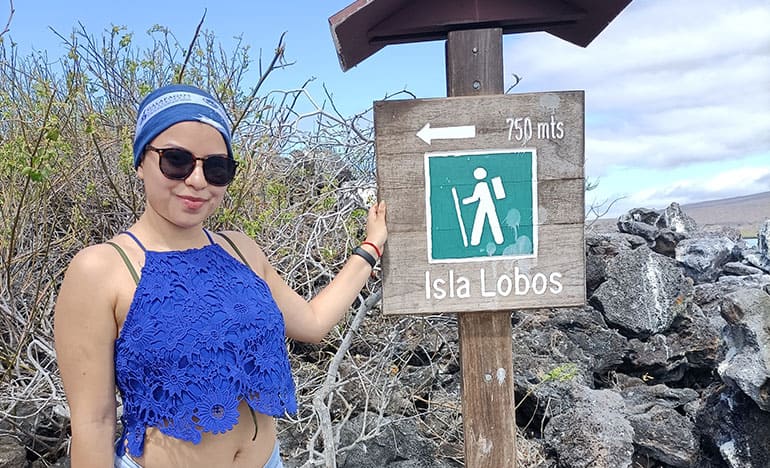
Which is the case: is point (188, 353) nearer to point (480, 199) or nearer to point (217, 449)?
point (217, 449)

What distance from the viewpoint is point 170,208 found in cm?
202

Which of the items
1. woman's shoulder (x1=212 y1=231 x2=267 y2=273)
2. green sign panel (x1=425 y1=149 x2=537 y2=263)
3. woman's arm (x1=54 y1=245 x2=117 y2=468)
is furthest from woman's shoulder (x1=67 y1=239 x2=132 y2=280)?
green sign panel (x1=425 y1=149 x2=537 y2=263)

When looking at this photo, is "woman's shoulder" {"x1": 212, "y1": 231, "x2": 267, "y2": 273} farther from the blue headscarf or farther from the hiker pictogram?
the hiker pictogram

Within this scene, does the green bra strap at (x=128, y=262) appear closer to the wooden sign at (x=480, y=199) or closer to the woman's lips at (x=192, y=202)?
the woman's lips at (x=192, y=202)

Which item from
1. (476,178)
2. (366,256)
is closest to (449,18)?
(476,178)

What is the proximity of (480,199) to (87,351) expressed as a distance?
140 cm

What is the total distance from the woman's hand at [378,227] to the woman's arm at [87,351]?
0.98 metres

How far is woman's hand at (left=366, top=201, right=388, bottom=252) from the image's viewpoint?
256cm

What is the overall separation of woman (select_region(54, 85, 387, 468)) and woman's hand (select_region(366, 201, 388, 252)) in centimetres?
55

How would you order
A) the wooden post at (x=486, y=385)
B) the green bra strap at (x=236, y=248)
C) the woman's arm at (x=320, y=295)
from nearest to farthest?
1. the green bra strap at (x=236, y=248)
2. the woman's arm at (x=320, y=295)
3. the wooden post at (x=486, y=385)

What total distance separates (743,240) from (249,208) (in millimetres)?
9656

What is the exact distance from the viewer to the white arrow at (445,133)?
8.41 ft

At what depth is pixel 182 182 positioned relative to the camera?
6.54ft

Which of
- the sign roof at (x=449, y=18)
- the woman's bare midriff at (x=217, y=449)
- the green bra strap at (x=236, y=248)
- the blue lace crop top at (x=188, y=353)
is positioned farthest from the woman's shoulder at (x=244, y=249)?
the sign roof at (x=449, y=18)
